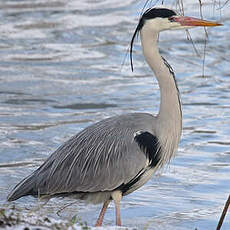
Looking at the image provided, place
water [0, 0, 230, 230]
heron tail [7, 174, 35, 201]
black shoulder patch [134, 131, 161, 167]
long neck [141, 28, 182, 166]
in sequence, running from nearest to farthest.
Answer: heron tail [7, 174, 35, 201] < black shoulder patch [134, 131, 161, 167] < long neck [141, 28, 182, 166] < water [0, 0, 230, 230]

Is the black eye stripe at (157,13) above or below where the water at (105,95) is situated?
above

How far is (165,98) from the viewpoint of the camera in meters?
6.83

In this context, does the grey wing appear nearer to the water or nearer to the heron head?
the heron head

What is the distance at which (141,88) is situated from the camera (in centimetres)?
1270

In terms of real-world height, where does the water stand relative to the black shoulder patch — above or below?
below

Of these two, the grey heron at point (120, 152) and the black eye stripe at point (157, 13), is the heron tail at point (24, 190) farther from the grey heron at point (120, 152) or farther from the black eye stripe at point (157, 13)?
the black eye stripe at point (157, 13)

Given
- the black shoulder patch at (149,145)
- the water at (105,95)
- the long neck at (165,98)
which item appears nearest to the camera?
the black shoulder patch at (149,145)

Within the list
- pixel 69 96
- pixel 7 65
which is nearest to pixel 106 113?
pixel 69 96

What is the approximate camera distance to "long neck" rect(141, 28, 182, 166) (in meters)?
6.79

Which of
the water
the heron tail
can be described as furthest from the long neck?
the heron tail

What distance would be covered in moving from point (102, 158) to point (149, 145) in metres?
0.41

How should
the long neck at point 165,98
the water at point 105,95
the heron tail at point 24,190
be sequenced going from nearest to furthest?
the heron tail at point 24,190 → the long neck at point 165,98 → the water at point 105,95

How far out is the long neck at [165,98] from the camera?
6.79 meters

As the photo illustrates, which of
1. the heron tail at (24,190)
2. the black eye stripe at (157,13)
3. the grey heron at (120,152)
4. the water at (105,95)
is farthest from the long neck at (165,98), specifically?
the heron tail at (24,190)
